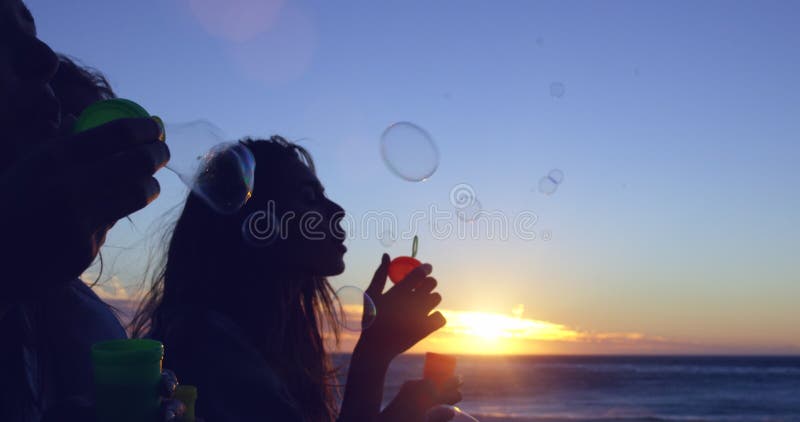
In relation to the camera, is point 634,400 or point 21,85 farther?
point 634,400

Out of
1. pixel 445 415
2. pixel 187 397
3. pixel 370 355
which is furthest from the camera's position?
pixel 370 355

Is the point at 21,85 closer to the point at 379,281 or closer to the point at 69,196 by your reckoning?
the point at 69,196

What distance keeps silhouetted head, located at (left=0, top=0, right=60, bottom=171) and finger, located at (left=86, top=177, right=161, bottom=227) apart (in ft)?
1.08

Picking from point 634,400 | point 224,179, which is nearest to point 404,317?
point 224,179

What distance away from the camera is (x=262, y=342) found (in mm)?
2545

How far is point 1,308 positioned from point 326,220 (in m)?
1.79

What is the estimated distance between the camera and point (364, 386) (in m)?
2.50

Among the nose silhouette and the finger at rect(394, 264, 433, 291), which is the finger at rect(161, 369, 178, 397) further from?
the finger at rect(394, 264, 433, 291)

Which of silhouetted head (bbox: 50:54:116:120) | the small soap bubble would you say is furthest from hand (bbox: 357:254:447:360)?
silhouetted head (bbox: 50:54:116:120)

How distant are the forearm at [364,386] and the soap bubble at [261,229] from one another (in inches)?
21.8

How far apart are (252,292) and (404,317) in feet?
2.02

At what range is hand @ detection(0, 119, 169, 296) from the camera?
0.90 m

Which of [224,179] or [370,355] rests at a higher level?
[224,179]

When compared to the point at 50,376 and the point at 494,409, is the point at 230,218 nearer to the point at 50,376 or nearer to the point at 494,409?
the point at 50,376
